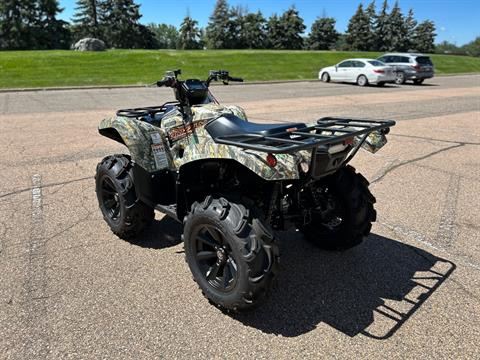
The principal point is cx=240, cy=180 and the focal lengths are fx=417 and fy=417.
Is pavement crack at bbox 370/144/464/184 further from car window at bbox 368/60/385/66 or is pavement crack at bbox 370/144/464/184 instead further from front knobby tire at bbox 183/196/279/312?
car window at bbox 368/60/385/66

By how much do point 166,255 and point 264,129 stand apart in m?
1.62

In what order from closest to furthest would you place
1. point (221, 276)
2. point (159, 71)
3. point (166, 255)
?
point (221, 276)
point (166, 255)
point (159, 71)

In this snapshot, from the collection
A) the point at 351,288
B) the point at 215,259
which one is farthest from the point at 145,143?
the point at 351,288

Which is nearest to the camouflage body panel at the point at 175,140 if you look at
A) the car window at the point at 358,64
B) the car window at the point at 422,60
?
the car window at the point at 358,64

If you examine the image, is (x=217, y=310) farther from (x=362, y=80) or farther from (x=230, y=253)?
(x=362, y=80)

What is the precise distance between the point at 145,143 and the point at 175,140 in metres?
0.27

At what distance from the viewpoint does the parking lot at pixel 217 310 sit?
8.82 feet

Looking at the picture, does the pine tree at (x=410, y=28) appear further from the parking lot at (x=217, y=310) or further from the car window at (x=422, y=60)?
the parking lot at (x=217, y=310)

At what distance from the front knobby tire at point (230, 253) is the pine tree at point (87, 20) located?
276ft

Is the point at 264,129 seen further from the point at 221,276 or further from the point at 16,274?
the point at 16,274

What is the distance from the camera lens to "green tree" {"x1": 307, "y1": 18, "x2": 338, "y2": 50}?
2926 inches

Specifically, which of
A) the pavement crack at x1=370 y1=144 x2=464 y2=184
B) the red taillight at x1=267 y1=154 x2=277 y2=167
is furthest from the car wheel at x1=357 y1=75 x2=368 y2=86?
the red taillight at x1=267 y1=154 x2=277 y2=167

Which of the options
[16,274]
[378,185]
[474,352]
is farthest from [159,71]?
[474,352]

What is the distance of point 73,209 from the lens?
486cm
